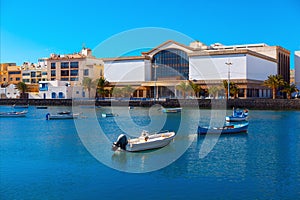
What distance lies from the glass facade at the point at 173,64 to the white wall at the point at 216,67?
2.09 m

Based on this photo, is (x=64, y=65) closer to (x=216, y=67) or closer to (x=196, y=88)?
(x=196, y=88)

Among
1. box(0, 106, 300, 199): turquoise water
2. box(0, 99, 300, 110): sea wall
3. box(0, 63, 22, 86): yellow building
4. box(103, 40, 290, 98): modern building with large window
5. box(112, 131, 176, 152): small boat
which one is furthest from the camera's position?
box(0, 63, 22, 86): yellow building

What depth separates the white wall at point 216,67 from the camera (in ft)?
330

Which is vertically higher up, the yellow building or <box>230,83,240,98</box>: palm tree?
the yellow building

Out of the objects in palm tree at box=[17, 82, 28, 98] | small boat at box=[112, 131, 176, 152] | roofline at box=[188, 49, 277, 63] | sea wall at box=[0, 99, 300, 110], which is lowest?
small boat at box=[112, 131, 176, 152]

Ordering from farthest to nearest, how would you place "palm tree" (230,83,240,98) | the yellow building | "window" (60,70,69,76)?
the yellow building, "window" (60,70,69,76), "palm tree" (230,83,240,98)

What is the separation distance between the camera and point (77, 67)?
122375 mm

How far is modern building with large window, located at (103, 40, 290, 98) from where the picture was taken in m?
101

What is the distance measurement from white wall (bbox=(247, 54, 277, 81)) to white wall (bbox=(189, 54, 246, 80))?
7.76ft

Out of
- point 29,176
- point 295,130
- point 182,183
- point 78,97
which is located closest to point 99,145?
point 29,176

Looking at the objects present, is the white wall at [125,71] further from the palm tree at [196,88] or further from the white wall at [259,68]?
the white wall at [259,68]

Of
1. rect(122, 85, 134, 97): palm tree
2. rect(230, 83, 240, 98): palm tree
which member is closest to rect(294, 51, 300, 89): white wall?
rect(230, 83, 240, 98): palm tree

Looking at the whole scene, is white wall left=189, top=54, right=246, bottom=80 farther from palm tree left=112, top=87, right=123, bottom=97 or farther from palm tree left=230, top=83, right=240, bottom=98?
palm tree left=112, top=87, right=123, bottom=97

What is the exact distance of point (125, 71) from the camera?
115188 millimetres
